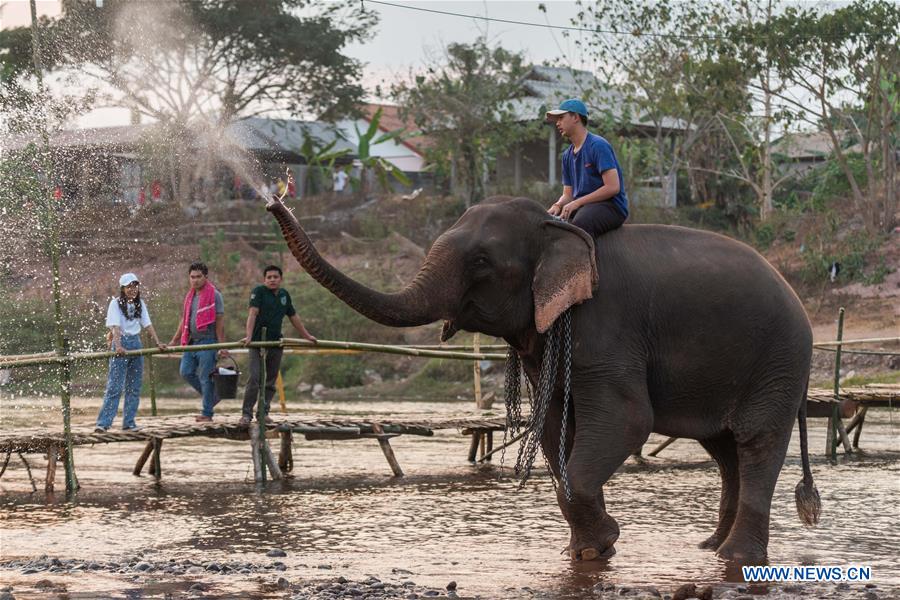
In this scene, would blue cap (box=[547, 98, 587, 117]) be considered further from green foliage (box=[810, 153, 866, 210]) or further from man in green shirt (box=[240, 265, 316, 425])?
green foliage (box=[810, 153, 866, 210])

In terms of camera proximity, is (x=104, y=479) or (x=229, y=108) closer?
(x=104, y=479)

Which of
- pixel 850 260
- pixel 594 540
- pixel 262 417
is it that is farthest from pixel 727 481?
pixel 850 260

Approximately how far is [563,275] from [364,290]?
1.14 meters

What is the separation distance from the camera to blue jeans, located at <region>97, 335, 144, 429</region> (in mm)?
11727

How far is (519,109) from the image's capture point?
114 ft

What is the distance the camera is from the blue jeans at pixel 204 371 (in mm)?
12359

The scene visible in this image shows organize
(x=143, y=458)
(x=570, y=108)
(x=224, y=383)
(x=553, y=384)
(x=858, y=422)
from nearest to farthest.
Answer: (x=553, y=384) < (x=570, y=108) < (x=143, y=458) < (x=224, y=383) < (x=858, y=422)

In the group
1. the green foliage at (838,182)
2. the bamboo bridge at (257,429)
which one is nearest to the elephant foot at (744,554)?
the bamboo bridge at (257,429)

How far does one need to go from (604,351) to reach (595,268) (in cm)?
45

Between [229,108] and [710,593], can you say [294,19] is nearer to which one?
[229,108]

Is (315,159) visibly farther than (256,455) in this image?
Yes

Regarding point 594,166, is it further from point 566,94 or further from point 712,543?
point 566,94

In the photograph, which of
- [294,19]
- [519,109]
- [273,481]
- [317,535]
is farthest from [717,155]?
[317,535]

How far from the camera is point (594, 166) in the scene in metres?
7.63
